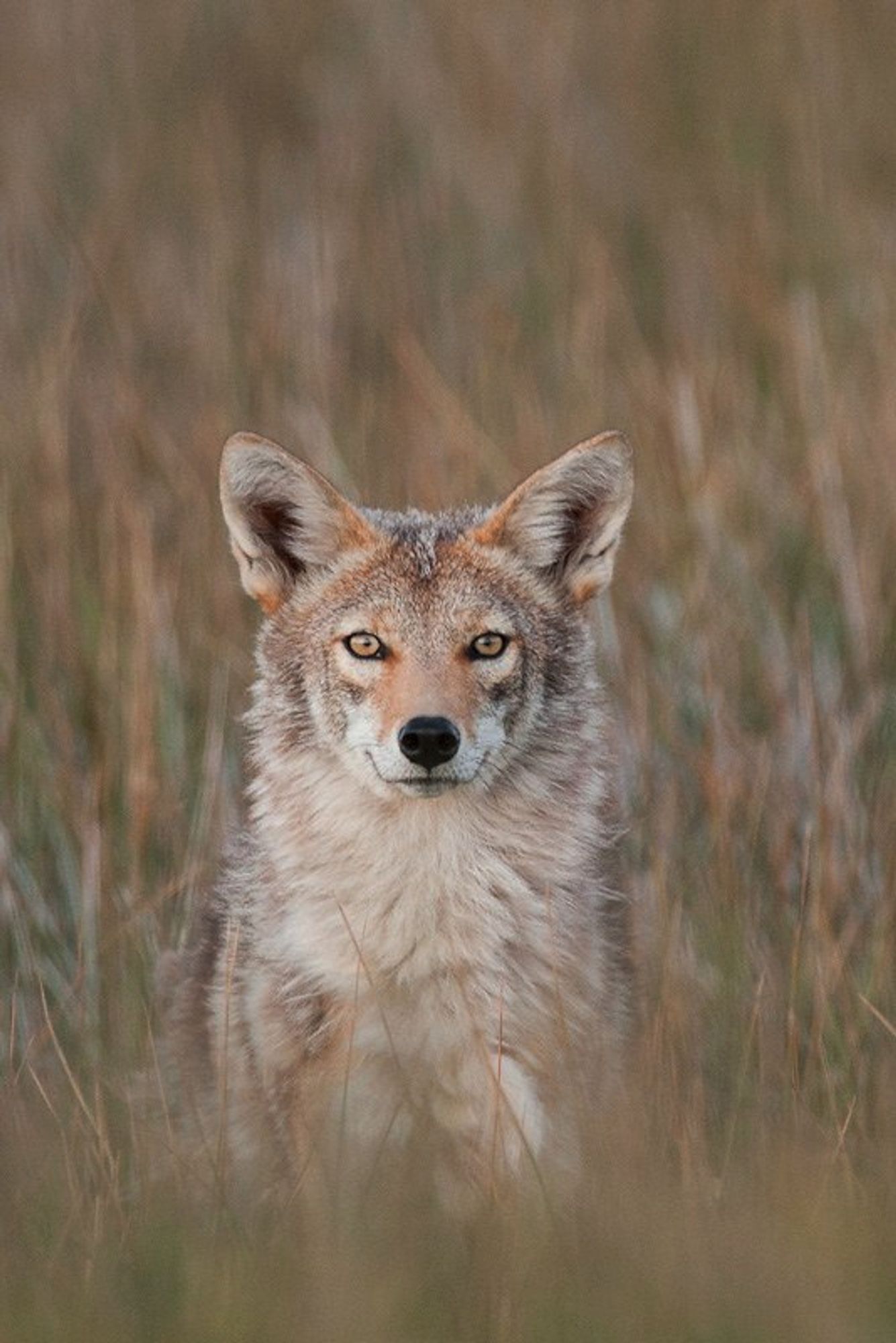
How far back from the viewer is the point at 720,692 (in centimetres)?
649

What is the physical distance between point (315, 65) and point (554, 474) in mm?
6259

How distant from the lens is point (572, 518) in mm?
5281

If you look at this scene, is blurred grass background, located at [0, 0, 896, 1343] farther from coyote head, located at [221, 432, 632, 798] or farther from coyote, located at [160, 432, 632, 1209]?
coyote head, located at [221, 432, 632, 798]

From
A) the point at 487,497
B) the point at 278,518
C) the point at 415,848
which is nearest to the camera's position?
the point at 415,848

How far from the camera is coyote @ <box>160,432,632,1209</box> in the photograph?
14.9ft

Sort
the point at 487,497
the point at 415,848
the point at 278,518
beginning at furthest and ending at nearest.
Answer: the point at 487,497 → the point at 278,518 → the point at 415,848

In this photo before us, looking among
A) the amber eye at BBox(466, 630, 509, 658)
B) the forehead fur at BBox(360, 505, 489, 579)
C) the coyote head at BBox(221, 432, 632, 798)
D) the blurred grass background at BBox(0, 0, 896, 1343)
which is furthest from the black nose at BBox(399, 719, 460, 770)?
the blurred grass background at BBox(0, 0, 896, 1343)

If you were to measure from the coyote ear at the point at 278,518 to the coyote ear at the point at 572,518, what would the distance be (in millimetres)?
343

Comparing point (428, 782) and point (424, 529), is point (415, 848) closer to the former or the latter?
point (428, 782)

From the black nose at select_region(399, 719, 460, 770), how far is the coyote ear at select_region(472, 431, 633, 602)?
30.5 inches

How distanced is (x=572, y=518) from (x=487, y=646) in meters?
0.55

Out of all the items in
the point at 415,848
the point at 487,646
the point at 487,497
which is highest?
the point at 487,497

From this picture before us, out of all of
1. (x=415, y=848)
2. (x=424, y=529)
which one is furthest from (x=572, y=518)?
(x=415, y=848)

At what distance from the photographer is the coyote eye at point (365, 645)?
15.9 feet
